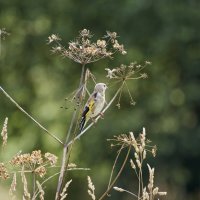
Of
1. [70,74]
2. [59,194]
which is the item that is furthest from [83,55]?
[70,74]

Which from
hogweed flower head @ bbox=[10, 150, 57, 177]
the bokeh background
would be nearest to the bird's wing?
hogweed flower head @ bbox=[10, 150, 57, 177]

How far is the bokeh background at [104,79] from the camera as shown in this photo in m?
17.6

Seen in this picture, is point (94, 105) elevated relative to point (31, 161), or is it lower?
elevated

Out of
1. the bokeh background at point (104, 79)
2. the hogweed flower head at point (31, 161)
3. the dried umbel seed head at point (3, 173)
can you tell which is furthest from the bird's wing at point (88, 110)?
the bokeh background at point (104, 79)

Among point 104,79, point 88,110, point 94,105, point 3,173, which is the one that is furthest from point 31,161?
point 104,79

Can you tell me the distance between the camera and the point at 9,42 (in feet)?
64.2

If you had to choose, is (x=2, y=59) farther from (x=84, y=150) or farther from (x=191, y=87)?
(x=191, y=87)

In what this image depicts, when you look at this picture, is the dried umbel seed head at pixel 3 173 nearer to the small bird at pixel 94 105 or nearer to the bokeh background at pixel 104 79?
the small bird at pixel 94 105

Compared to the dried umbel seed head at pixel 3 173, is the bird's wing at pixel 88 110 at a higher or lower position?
higher

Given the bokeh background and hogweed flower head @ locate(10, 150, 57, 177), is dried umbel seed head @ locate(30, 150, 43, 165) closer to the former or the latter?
hogweed flower head @ locate(10, 150, 57, 177)

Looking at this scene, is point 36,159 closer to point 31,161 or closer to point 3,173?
point 31,161

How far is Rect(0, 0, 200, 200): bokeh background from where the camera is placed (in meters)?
17.6

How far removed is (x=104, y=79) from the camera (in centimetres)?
1742

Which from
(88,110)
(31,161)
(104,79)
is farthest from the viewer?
(104,79)
